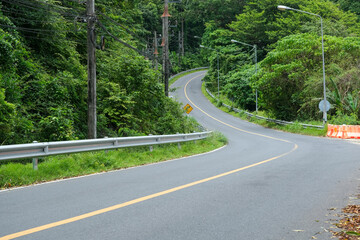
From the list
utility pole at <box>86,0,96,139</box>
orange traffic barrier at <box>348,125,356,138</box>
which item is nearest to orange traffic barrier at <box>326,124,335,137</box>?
orange traffic barrier at <box>348,125,356,138</box>

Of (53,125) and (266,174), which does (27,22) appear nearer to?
(53,125)

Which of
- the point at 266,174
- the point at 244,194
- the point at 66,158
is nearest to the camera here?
the point at 244,194

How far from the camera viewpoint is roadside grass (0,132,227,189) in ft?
29.2

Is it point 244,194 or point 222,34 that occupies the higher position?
point 222,34

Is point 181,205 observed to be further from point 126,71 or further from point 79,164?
point 126,71

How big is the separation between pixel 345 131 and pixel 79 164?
22.1 metres

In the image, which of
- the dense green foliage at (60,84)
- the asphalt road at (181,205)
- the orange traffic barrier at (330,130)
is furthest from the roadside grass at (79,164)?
the orange traffic barrier at (330,130)

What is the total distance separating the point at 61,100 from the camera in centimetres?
1669

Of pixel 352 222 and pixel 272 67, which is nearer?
pixel 352 222

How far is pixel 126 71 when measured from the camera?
21516 mm

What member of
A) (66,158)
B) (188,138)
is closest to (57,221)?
(66,158)

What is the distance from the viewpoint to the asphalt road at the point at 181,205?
5031 millimetres

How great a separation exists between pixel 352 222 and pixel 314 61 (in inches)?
1416

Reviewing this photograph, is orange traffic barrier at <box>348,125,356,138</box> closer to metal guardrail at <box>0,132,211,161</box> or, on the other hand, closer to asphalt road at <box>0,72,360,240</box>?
metal guardrail at <box>0,132,211,161</box>
